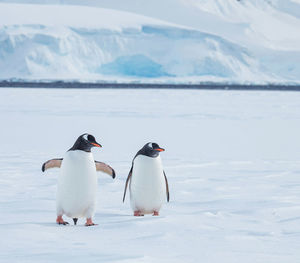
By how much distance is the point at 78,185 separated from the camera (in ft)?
10.8

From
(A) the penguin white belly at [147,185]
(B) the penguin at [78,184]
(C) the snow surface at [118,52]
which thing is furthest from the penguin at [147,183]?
(C) the snow surface at [118,52]

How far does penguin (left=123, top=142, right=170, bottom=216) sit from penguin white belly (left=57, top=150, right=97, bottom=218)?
0.41 metres

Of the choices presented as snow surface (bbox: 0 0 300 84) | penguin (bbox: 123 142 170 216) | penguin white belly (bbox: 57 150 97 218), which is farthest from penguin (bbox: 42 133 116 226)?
snow surface (bbox: 0 0 300 84)

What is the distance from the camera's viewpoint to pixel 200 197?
436 centimetres

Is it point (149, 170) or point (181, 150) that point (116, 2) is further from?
point (149, 170)

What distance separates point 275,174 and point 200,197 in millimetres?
1512

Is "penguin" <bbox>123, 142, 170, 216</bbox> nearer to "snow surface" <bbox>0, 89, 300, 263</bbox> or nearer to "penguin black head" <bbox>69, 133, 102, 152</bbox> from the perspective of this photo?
"snow surface" <bbox>0, 89, 300, 263</bbox>

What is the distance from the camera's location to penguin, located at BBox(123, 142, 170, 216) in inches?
143

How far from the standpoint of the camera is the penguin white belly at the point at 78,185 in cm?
329

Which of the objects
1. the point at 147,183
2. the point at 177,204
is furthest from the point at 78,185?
the point at 177,204

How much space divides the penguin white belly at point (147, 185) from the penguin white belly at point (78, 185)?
1.35 feet

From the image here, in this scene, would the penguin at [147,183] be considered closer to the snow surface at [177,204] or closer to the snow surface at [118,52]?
the snow surface at [177,204]

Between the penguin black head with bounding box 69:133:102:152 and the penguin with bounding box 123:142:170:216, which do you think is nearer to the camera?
the penguin black head with bounding box 69:133:102:152

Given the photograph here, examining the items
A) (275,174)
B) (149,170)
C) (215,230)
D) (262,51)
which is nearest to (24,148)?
(275,174)
